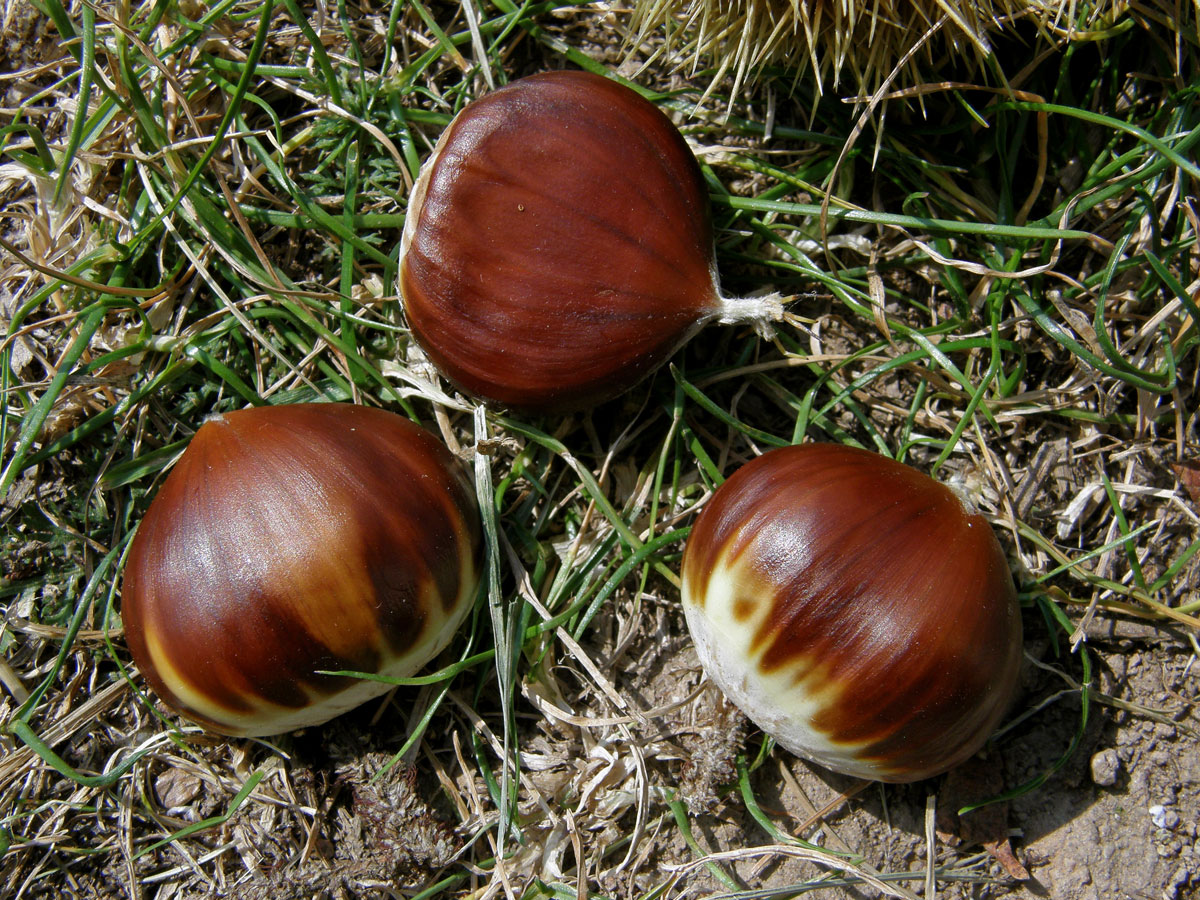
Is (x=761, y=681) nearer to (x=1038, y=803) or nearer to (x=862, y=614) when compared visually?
(x=862, y=614)

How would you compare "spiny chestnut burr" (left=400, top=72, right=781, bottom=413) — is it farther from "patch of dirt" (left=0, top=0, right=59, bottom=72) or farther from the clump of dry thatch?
"patch of dirt" (left=0, top=0, right=59, bottom=72)

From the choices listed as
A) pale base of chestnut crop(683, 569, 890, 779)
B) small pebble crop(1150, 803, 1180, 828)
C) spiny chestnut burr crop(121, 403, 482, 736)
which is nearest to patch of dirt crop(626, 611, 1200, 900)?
small pebble crop(1150, 803, 1180, 828)

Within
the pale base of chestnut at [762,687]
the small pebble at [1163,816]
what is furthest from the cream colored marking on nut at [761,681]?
the small pebble at [1163,816]

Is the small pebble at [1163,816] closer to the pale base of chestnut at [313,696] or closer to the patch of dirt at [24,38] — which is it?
the pale base of chestnut at [313,696]

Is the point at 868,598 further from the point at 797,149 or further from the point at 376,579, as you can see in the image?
the point at 797,149

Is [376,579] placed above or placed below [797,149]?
below

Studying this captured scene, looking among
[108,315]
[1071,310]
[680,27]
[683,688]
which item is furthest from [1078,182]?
[108,315]
